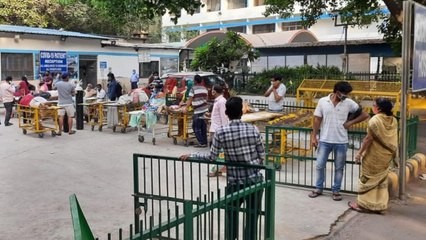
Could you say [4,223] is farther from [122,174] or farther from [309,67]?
[309,67]

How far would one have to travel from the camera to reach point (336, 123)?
6484 millimetres

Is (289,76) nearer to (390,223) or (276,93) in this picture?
(276,93)

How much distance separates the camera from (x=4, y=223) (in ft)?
19.0

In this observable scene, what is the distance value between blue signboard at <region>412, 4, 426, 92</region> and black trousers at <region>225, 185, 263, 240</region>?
147 inches

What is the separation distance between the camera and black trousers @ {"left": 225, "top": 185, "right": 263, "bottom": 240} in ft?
12.7

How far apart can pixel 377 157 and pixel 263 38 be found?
698 inches

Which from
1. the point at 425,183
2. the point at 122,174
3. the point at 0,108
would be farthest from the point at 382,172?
the point at 0,108

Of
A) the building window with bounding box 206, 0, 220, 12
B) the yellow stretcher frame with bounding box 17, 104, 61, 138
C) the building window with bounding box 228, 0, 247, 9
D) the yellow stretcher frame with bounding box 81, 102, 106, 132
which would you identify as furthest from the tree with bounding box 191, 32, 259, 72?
the building window with bounding box 206, 0, 220, 12

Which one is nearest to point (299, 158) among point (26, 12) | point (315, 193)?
point (315, 193)

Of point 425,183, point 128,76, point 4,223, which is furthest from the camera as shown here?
point 128,76

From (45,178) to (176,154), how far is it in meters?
2.87

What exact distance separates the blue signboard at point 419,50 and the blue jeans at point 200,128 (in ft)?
16.2

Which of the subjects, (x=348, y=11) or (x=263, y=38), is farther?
(x=263, y=38)

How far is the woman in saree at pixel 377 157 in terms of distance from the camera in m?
6.09
